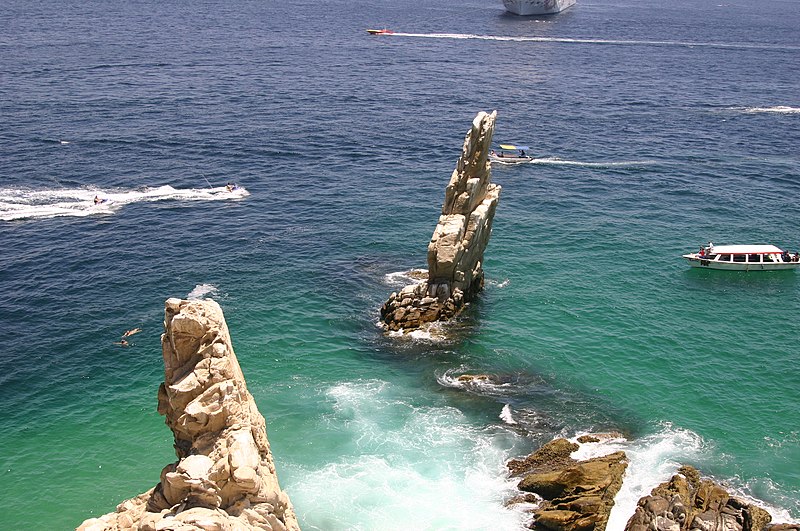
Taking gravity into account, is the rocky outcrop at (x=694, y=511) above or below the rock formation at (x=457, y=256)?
below

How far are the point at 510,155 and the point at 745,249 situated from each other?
4226 centimetres

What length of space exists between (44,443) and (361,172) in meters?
63.7

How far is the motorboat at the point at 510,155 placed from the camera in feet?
385

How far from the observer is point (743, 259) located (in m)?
83.2

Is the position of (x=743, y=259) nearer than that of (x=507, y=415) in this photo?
No

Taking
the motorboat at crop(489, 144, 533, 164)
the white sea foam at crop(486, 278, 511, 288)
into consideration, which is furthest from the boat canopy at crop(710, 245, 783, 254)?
the motorboat at crop(489, 144, 533, 164)

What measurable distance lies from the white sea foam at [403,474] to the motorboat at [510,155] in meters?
62.2

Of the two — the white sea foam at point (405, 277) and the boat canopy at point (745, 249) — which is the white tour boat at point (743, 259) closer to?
the boat canopy at point (745, 249)

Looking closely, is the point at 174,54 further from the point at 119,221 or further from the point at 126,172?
the point at 119,221

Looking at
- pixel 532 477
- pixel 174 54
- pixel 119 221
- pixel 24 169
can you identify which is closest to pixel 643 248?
pixel 532 477

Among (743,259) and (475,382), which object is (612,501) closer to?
(475,382)

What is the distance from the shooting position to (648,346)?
69.2 meters

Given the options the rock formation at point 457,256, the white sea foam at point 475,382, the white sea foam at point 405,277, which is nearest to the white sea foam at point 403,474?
the white sea foam at point 475,382

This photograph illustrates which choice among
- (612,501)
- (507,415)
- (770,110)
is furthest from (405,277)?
(770,110)
